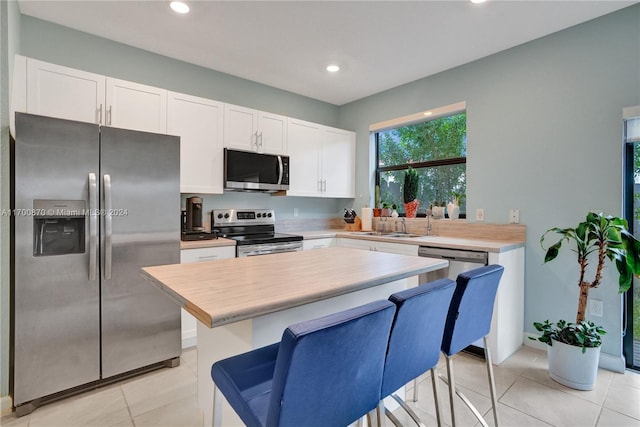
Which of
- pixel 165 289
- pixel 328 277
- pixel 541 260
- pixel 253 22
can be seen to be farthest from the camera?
pixel 541 260

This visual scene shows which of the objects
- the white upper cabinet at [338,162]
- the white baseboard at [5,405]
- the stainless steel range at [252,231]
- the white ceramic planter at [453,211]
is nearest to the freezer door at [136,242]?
the white baseboard at [5,405]

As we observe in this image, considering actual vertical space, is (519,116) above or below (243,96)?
below

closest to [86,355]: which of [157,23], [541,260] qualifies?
[157,23]

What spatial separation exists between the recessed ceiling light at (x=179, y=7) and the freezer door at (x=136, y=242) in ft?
3.04

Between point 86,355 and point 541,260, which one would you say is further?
point 541,260

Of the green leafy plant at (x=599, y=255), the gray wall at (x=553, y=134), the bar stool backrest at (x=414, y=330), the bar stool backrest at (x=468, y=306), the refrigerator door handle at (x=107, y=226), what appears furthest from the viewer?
the gray wall at (x=553, y=134)

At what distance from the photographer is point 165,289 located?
1.10 meters

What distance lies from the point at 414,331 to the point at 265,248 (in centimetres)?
207

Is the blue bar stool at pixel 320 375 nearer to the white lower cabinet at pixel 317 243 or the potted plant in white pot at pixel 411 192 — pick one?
the white lower cabinet at pixel 317 243

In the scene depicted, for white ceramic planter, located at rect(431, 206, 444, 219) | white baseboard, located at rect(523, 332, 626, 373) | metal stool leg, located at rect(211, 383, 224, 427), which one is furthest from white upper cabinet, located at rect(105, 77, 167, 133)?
white baseboard, located at rect(523, 332, 626, 373)

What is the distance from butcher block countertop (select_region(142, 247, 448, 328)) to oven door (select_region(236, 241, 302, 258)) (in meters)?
1.07

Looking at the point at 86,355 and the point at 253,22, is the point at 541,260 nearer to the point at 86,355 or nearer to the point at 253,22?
the point at 253,22

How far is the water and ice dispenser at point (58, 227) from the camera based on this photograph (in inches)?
73.6

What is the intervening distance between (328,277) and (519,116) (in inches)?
102
